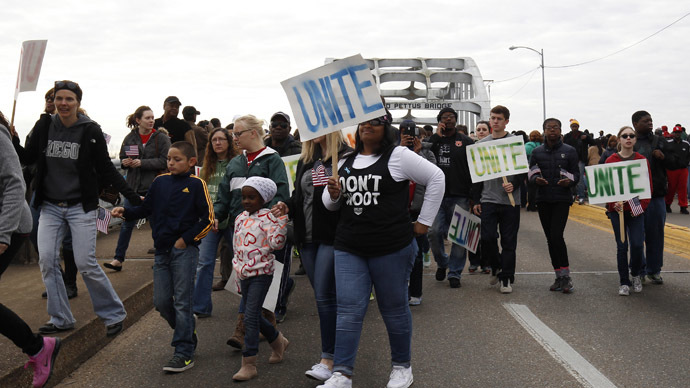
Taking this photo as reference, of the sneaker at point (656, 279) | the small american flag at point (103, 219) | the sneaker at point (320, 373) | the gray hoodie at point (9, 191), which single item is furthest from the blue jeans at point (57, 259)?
the sneaker at point (656, 279)

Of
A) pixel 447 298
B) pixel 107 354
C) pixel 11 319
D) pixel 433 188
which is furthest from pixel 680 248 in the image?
pixel 11 319

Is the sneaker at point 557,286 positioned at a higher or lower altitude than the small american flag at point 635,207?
lower

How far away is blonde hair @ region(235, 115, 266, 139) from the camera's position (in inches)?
230

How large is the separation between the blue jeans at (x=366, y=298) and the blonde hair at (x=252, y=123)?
175 cm

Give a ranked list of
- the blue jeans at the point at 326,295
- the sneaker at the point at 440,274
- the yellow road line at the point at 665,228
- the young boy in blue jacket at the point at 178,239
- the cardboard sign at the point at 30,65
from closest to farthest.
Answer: the blue jeans at the point at 326,295
the young boy in blue jacket at the point at 178,239
the cardboard sign at the point at 30,65
the sneaker at the point at 440,274
the yellow road line at the point at 665,228

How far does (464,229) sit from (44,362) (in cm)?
496

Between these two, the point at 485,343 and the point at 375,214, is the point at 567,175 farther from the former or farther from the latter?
Answer: the point at 375,214

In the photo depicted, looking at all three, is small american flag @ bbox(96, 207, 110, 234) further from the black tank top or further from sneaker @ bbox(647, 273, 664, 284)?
sneaker @ bbox(647, 273, 664, 284)

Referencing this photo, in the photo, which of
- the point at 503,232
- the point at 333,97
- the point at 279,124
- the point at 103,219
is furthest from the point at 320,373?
the point at 503,232

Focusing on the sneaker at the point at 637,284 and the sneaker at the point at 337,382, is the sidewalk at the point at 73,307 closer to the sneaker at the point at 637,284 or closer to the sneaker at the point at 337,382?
the sneaker at the point at 337,382

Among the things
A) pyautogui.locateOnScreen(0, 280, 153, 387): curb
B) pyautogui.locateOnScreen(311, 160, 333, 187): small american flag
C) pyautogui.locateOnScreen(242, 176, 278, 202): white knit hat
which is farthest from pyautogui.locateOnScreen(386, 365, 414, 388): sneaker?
pyautogui.locateOnScreen(0, 280, 153, 387): curb

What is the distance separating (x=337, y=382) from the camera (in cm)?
431

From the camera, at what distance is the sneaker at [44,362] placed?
14.7 feet

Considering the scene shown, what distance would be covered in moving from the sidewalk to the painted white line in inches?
139
